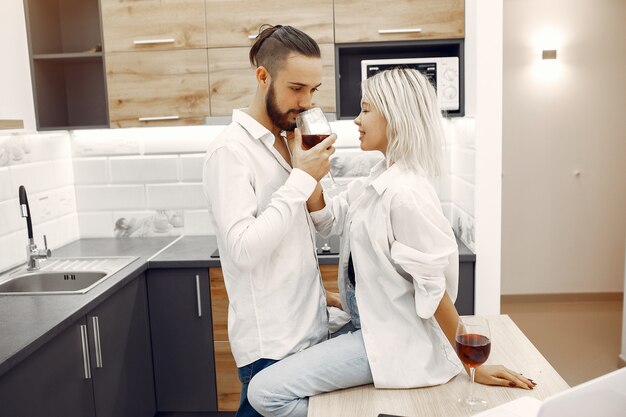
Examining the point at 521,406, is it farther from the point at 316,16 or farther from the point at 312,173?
the point at 316,16

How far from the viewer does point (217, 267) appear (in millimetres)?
2803

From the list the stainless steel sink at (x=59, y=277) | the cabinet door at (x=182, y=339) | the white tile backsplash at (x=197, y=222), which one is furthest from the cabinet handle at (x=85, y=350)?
the white tile backsplash at (x=197, y=222)

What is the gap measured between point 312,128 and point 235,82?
4.70 feet

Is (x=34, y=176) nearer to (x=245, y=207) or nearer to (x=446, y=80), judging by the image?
(x=245, y=207)

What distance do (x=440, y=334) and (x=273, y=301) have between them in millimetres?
465

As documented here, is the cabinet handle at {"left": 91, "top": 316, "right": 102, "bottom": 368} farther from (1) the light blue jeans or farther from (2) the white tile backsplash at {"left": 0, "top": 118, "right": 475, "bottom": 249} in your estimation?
(2) the white tile backsplash at {"left": 0, "top": 118, "right": 475, "bottom": 249}

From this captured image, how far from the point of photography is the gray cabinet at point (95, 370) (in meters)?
1.75

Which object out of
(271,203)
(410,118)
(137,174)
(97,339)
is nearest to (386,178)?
(410,118)

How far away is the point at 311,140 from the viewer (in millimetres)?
1666

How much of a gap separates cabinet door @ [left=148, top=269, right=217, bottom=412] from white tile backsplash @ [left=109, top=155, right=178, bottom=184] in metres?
0.78

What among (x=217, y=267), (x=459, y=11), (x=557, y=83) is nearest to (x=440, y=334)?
(x=217, y=267)

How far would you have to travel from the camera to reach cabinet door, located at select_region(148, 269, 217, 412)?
2.83 metres

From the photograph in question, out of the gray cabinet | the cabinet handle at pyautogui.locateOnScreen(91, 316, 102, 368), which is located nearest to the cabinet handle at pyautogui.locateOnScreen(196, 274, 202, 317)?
the gray cabinet

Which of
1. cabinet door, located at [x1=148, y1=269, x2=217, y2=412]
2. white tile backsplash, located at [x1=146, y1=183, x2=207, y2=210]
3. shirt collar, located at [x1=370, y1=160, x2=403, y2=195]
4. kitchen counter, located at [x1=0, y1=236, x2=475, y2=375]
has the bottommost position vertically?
cabinet door, located at [x1=148, y1=269, x2=217, y2=412]
